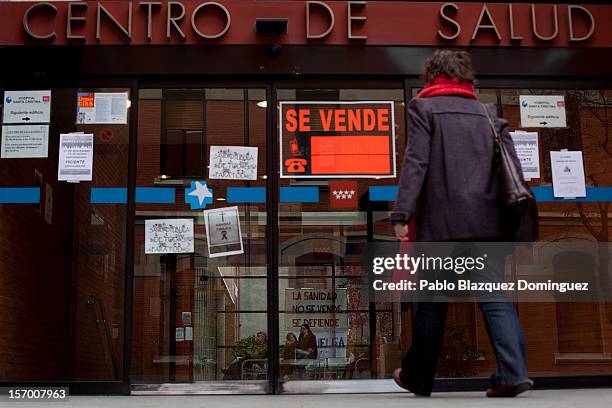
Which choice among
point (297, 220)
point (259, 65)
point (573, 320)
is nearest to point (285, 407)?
point (297, 220)

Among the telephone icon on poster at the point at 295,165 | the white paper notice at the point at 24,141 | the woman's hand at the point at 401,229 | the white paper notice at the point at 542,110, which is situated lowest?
the woman's hand at the point at 401,229

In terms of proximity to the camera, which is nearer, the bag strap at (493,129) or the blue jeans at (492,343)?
the blue jeans at (492,343)

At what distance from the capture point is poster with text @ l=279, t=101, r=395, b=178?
6.90 m

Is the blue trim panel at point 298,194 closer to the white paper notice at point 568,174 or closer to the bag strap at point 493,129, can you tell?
the white paper notice at point 568,174

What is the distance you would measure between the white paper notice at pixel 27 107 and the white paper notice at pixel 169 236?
1241 mm

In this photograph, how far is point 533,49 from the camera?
682 cm

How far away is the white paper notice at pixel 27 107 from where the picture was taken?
685 centimetres

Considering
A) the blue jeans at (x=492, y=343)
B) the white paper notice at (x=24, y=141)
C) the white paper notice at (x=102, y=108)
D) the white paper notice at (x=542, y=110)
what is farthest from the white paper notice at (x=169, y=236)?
the white paper notice at (x=542, y=110)

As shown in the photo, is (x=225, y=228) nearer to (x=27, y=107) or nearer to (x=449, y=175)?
(x=27, y=107)

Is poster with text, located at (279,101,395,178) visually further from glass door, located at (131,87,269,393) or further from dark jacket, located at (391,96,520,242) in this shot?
dark jacket, located at (391,96,520,242)

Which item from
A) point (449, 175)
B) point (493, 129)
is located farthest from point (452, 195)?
point (493, 129)

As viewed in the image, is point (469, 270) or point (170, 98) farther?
point (170, 98)

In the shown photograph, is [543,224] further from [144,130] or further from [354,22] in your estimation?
[144,130]

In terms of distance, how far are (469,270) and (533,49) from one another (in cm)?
276
